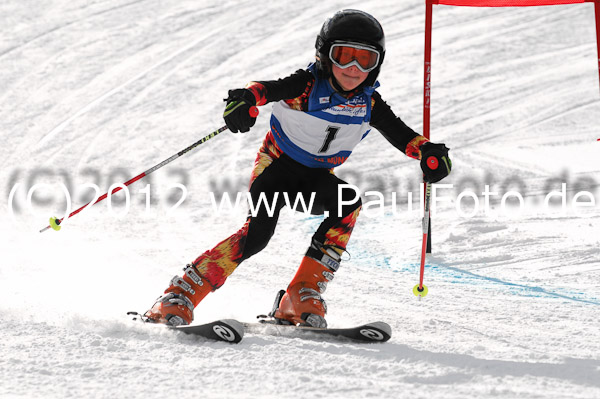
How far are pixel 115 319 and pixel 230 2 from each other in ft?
35.0

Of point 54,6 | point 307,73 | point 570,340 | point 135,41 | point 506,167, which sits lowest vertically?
point 570,340

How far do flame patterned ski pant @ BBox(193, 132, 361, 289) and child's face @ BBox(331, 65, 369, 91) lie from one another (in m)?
0.47

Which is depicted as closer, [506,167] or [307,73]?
[307,73]

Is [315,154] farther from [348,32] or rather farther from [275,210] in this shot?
[348,32]

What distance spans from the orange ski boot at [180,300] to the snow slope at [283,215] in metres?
0.19

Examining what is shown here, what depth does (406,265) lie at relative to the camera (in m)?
5.50

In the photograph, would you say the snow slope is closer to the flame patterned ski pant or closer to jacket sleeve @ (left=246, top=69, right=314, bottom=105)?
the flame patterned ski pant

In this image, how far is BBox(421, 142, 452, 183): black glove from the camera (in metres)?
3.79

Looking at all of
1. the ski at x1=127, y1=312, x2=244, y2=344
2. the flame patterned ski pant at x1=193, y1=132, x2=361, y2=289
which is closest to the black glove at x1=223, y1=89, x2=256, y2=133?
the flame patterned ski pant at x1=193, y1=132, x2=361, y2=289

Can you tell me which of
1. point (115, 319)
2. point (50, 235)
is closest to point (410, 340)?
point (115, 319)

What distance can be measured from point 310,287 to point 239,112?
0.97 m

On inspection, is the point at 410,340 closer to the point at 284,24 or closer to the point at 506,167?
the point at 506,167

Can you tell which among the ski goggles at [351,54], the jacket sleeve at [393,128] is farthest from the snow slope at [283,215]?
the ski goggles at [351,54]

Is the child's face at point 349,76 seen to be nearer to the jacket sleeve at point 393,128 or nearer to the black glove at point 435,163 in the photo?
the jacket sleeve at point 393,128
